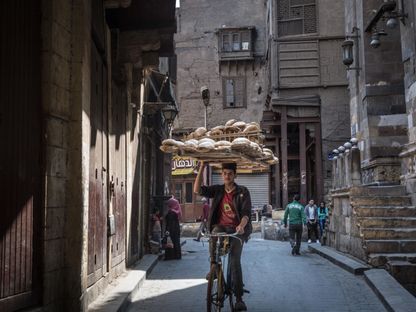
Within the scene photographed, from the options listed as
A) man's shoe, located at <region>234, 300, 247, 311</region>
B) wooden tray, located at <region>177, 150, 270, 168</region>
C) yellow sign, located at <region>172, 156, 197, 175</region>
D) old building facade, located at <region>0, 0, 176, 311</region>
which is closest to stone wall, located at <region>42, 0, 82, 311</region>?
old building facade, located at <region>0, 0, 176, 311</region>

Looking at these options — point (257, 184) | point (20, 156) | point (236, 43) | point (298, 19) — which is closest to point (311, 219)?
point (298, 19)

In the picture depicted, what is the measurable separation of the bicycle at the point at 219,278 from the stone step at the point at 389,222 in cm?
464

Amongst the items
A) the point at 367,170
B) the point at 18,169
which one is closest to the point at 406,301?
the point at 18,169

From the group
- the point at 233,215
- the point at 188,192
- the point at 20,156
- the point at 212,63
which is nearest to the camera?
the point at 20,156

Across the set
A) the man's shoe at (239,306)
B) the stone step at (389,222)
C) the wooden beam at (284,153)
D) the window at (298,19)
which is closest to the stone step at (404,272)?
the stone step at (389,222)

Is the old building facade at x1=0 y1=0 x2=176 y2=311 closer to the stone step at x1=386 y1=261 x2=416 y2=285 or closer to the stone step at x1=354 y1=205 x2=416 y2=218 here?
the stone step at x1=386 y1=261 x2=416 y2=285

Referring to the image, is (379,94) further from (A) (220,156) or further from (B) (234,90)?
(B) (234,90)

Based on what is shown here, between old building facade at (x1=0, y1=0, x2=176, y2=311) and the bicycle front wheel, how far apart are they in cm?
143

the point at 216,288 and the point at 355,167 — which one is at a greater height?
the point at 355,167

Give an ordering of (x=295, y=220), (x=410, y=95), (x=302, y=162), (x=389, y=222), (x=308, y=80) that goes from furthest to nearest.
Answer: (x=308, y=80) → (x=302, y=162) → (x=295, y=220) → (x=410, y=95) → (x=389, y=222)

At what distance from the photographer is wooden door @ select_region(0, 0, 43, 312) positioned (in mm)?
4867

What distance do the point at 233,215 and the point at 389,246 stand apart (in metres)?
4.30

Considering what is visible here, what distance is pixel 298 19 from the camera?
2662cm

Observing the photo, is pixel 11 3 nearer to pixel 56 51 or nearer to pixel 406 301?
pixel 56 51
